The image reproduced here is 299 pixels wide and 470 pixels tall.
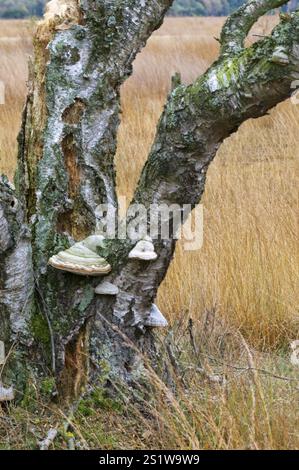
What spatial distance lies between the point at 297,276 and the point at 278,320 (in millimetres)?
255

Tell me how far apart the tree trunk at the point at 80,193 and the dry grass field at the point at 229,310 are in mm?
200

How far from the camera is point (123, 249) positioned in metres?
2.38

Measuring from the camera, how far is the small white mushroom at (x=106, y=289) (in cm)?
238

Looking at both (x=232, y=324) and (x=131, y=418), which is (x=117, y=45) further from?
(x=232, y=324)

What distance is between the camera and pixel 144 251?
2.32 m

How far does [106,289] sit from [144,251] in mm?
180

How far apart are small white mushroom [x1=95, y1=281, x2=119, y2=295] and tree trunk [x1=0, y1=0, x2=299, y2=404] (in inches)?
0.9

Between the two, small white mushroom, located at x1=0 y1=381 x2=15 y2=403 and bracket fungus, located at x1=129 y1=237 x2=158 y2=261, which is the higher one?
bracket fungus, located at x1=129 y1=237 x2=158 y2=261

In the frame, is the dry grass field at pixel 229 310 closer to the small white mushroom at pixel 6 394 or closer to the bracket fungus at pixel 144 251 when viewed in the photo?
the small white mushroom at pixel 6 394

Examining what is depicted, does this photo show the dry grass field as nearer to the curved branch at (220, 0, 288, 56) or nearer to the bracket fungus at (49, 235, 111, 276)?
the bracket fungus at (49, 235, 111, 276)

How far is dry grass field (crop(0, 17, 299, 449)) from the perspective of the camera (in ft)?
7.19

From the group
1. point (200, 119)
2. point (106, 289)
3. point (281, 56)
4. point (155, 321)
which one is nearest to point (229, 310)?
point (155, 321)

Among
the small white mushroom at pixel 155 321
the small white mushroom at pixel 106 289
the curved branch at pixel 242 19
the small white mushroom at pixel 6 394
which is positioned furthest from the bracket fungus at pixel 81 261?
the curved branch at pixel 242 19

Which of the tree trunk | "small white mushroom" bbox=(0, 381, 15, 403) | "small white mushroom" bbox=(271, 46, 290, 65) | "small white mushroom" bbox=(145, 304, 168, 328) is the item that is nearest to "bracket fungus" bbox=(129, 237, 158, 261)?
the tree trunk
